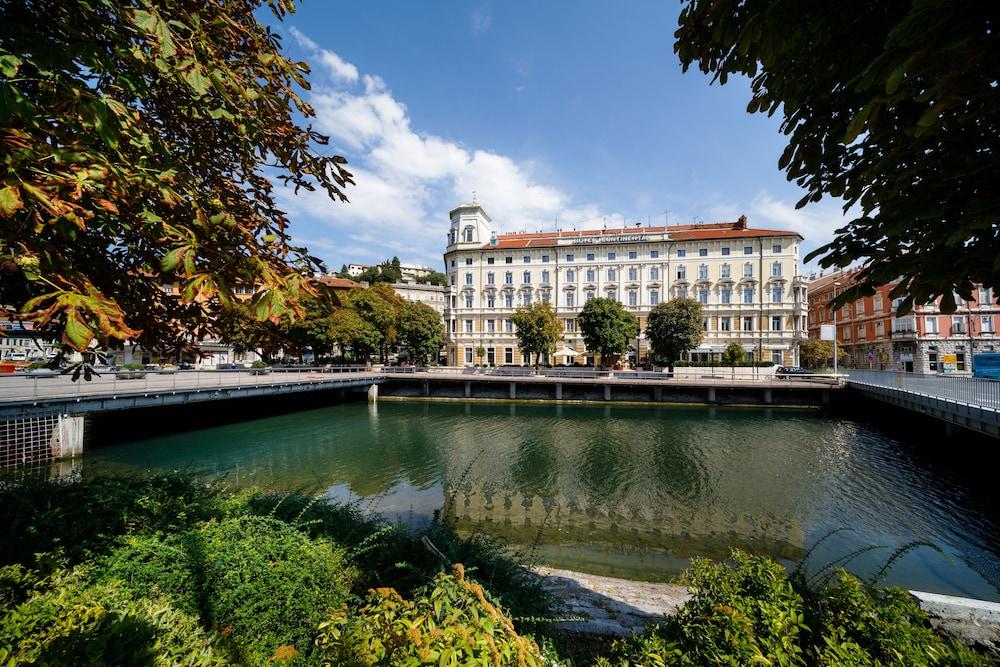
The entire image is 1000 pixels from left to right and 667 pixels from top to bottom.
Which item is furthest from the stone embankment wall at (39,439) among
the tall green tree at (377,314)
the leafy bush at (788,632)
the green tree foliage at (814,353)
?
the green tree foliage at (814,353)

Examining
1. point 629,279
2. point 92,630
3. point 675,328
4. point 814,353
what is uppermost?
point 629,279

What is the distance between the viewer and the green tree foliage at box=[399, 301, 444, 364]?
39844 millimetres

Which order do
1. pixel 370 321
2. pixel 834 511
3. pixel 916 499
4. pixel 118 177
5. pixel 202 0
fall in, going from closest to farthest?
pixel 118 177 < pixel 202 0 < pixel 834 511 < pixel 916 499 < pixel 370 321

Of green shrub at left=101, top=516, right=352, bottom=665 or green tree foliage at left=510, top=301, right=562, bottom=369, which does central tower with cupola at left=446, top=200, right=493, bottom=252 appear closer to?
green tree foliage at left=510, top=301, right=562, bottom=369

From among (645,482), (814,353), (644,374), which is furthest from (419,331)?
(814,353)

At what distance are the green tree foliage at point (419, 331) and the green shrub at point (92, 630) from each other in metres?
37.2

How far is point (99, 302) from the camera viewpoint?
1.92 m

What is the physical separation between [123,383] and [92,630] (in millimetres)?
20488

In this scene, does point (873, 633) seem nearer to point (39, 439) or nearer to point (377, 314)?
point (39, 439)

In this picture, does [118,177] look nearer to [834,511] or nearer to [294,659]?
[294,659]

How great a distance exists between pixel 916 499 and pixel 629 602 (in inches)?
450

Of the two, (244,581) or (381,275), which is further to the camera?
(381,275)

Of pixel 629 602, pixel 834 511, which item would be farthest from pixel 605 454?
pixel 629 602

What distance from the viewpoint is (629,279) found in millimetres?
43312
